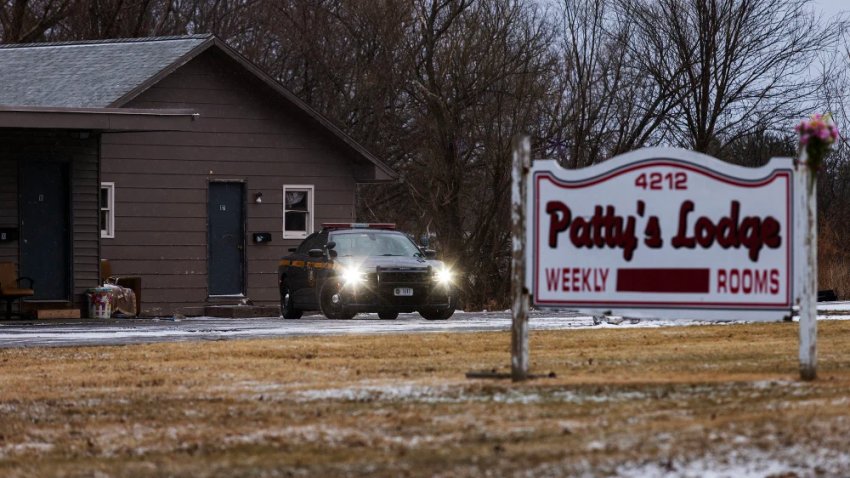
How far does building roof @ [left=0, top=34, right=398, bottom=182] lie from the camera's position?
30.2 m

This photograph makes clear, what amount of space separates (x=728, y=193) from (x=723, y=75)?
114ft

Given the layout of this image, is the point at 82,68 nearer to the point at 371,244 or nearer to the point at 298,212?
the point at 298,212

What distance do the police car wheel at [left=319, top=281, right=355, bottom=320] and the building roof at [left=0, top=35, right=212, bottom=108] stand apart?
211 inches

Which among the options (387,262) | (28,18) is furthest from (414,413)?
(28,18)

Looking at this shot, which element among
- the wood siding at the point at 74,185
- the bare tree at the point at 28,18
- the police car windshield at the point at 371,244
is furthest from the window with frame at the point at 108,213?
the bare tree at the point at 28,18

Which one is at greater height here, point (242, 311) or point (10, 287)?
point (10, 287)

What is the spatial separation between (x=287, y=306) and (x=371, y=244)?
2.17m

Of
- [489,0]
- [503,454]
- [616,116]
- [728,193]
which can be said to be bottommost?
[503,454]

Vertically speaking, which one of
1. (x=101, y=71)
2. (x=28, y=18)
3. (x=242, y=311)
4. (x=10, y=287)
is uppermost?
(x=28, y=18)

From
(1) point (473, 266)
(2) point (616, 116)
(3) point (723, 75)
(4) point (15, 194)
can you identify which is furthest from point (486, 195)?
(4) point (15, 194)

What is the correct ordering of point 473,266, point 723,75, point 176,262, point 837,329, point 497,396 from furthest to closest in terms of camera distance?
point 723,75
point 473,266
point 176,262
point 837,329
point 497,396

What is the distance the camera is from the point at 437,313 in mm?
29078

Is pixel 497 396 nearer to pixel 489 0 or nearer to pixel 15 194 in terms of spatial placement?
pixel 15 194

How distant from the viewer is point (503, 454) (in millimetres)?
9508
